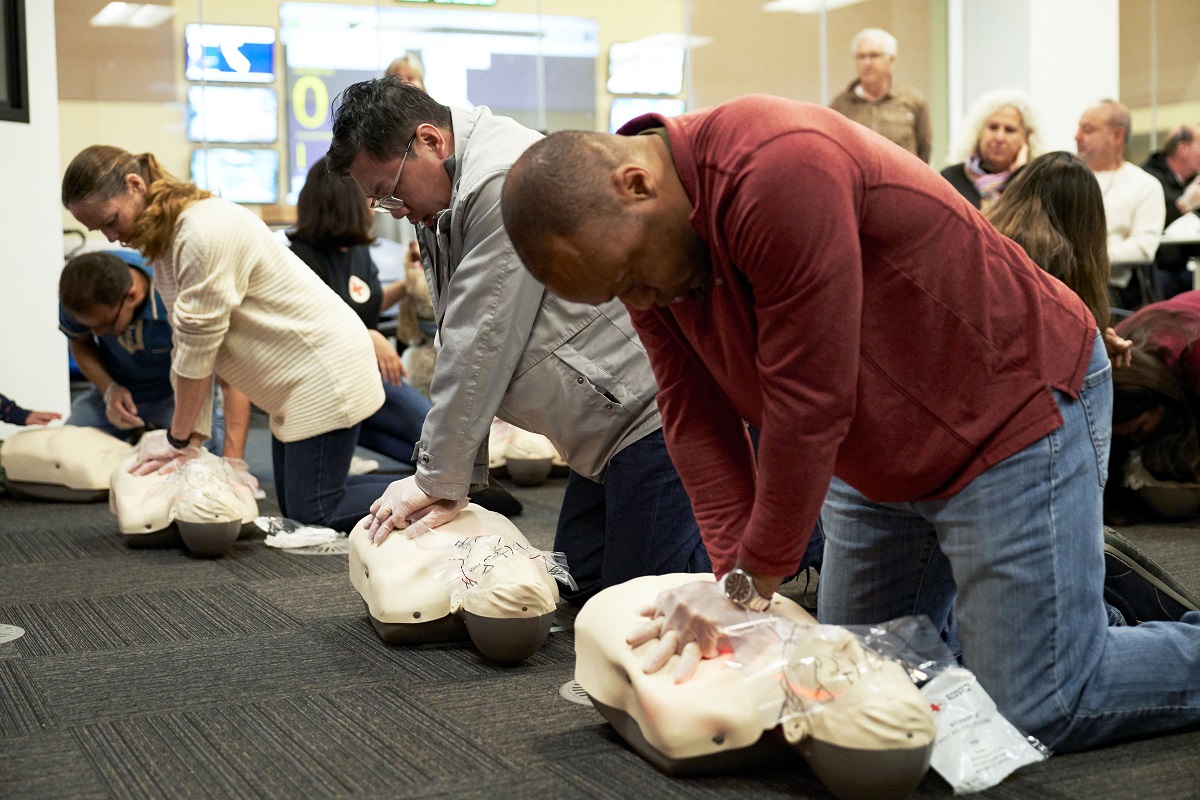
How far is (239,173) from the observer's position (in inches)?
264

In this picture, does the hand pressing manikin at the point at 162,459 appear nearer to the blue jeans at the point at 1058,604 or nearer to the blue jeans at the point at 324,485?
the blue jeans at the point at 324,485

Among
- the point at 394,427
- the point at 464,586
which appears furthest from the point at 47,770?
the point at 394,427

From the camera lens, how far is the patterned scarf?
4.10m

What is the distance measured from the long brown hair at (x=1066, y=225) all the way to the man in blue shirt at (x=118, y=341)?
252 cm

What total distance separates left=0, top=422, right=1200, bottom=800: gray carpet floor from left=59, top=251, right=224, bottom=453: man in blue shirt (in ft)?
3.82

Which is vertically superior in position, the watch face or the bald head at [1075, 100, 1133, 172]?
the bald head at [1075, 100, 1133, 172]

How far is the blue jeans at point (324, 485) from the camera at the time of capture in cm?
317

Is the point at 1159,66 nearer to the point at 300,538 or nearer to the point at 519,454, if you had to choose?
the point at 519,454

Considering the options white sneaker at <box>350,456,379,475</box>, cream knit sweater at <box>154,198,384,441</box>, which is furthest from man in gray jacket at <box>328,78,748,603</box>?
white sneaker at <box>350,456,379,475</box>

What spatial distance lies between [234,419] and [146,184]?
0.99 meters

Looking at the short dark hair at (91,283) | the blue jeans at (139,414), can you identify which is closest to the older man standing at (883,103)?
the blue jeans at (139,414)

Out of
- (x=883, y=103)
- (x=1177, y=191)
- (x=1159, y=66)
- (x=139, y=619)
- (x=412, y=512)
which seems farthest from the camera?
(x=1159, y=66)

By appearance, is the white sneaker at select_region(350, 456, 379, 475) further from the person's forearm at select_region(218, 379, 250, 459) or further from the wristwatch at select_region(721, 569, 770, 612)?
the wristwatch at select_region(721, 569, 770, 612)

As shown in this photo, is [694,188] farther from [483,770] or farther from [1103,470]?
[483,770]
